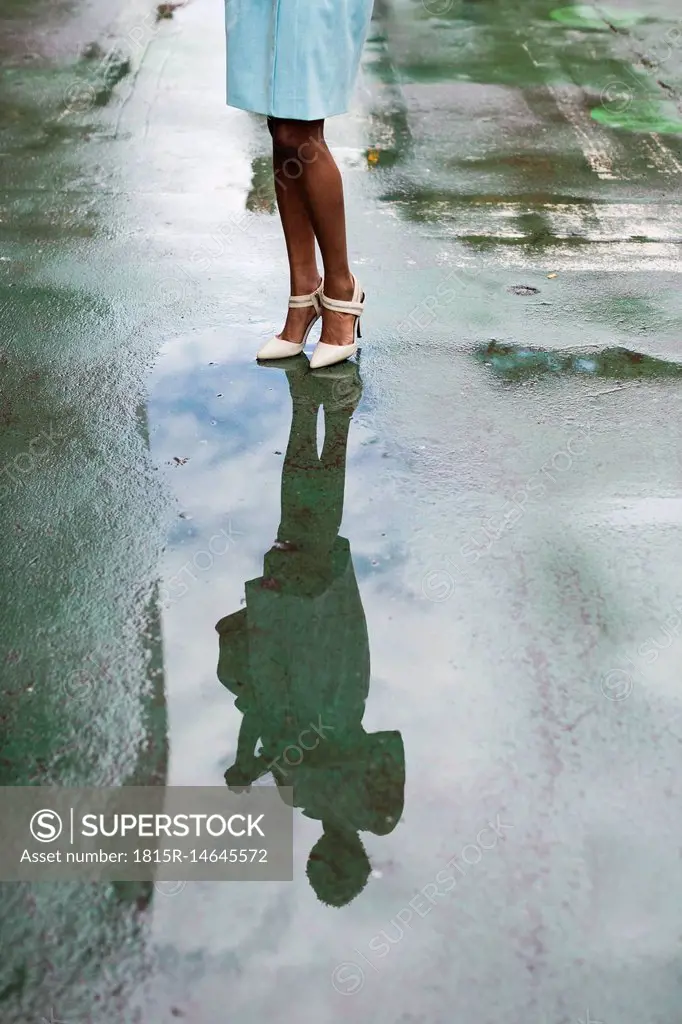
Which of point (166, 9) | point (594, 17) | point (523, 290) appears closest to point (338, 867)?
point (523, 290)

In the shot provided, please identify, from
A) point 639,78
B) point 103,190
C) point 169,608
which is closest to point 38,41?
point 103,190

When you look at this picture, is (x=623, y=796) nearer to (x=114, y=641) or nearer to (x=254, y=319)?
(x=114, y=641)

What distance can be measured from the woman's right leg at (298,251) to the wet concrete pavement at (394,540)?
0.21m

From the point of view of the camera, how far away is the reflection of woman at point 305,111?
10.4 ft

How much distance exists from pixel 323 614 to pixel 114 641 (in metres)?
0.51

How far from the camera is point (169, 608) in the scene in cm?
261

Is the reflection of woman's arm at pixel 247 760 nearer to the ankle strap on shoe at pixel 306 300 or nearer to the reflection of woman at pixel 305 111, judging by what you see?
the reflection of woman at pixel 305 111

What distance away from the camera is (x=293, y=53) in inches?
125

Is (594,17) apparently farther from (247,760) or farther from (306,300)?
(247,760)

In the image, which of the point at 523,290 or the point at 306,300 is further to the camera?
the point at 523,290

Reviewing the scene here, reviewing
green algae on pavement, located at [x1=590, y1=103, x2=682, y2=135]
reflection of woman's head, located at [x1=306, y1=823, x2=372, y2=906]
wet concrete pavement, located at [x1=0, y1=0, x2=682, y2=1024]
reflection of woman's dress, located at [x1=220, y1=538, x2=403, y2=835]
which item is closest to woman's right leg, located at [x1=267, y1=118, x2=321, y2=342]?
wet concrete pavement, located at [x1=0, y1=0, x2=682, y2=1024]

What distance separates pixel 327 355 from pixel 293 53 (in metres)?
0.97

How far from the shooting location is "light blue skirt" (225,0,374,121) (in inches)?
124

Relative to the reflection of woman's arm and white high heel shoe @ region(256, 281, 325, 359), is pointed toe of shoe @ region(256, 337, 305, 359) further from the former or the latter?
the reflection of woman's arm
